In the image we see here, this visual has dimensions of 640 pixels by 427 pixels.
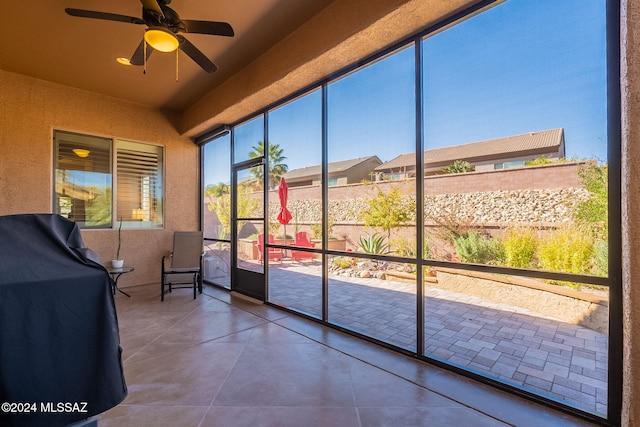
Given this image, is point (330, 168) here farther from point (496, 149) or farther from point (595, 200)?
point (595, 200)

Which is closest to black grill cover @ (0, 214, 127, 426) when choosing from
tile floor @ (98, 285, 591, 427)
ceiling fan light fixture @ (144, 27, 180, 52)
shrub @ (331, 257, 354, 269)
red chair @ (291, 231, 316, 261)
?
tile floor @ (98, 285, 591, 427)

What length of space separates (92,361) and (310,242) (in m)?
2.92

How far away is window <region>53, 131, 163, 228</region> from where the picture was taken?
4.67 meters

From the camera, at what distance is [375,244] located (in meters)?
3.14

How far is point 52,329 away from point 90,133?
5.23 metres

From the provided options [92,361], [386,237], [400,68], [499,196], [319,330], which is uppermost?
[400,68]

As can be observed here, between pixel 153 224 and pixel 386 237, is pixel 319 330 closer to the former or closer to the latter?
pixel 386 237

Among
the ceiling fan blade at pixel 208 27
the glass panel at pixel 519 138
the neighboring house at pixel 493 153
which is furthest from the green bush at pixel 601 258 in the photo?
the ceiling fan blade at pixel 208 27

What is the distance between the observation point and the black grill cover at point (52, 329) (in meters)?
0.83

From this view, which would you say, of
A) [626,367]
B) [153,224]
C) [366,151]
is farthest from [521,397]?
[153,224]

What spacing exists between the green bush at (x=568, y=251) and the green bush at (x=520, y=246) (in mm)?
54

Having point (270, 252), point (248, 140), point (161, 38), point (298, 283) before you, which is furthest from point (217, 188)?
point (161, 38)

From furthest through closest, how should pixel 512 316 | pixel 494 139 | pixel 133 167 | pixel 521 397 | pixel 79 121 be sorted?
1. pixel 133 167
2. pixel 79 121
3. pixel 512 316
4. pixel 494 139
5. pixel 521 397

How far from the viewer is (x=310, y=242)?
12.5ft
